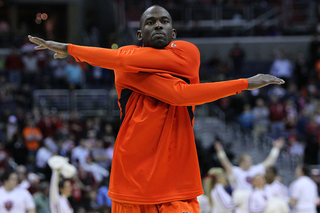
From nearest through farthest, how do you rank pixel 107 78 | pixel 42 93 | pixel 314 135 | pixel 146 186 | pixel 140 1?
pixel 146 186 < pixel 314 135 < pixel 42 93 < pixel 107 78 < pixel 140 1

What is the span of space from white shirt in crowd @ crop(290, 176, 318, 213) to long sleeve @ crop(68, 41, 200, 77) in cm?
592

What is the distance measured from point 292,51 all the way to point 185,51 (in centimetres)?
1689

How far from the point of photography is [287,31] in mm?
19234

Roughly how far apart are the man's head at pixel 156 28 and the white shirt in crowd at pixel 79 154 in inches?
331

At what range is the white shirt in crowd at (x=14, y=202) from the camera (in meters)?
6.70

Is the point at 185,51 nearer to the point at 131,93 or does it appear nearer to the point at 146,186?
the point at 131,93

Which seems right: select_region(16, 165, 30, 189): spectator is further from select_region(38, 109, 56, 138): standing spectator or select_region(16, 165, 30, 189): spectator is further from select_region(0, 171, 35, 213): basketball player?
select_region(38, 109, 56, 138): standing spectator

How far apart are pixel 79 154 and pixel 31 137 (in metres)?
1.53

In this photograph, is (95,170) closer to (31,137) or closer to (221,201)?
(31,137)

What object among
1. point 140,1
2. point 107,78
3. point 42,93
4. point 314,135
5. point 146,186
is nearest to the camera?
point 146,186

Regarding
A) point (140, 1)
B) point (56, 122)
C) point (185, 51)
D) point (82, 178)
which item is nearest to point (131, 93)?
point (185, 51)

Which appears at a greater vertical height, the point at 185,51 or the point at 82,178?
the point at 185,51

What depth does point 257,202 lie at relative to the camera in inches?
297

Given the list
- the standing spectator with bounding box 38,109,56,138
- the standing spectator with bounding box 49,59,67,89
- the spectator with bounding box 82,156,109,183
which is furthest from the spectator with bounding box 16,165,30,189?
the standing spectator with bounding box 49,59,67,89
